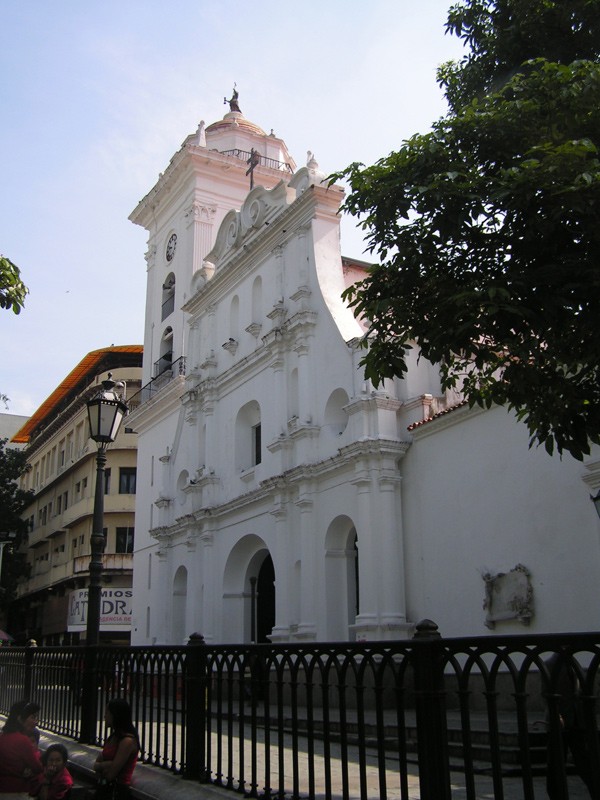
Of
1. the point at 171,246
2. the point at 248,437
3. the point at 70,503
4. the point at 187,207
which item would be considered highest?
the point at 187,207

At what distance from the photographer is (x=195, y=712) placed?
21.2 ft

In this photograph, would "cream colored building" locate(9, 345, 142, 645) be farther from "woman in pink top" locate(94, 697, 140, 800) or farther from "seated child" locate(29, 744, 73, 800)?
"woman in pink top" locate(94, 697, 140, 800)

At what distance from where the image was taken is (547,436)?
741 centimetres

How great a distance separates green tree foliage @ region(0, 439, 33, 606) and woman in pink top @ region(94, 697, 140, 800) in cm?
3796

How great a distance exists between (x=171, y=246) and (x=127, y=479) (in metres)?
12.5

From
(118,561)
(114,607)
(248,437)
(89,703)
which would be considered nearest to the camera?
(89,703)

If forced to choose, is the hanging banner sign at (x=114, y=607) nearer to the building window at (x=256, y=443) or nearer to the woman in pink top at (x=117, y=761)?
the building window at (x=256, y=443)

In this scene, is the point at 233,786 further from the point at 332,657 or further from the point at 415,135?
the point at 415,135

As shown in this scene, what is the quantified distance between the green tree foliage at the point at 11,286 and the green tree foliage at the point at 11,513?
3491 centimetres

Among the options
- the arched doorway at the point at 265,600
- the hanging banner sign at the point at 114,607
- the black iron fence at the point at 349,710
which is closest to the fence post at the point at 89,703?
the black iron fence at the point at 349,710

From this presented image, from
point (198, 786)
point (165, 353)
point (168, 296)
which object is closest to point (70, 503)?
point (165, 353)

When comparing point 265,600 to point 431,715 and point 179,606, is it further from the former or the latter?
point 431,715

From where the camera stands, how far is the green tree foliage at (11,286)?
9.38 metres

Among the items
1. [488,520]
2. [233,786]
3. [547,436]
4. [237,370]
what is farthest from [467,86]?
[237,370]
